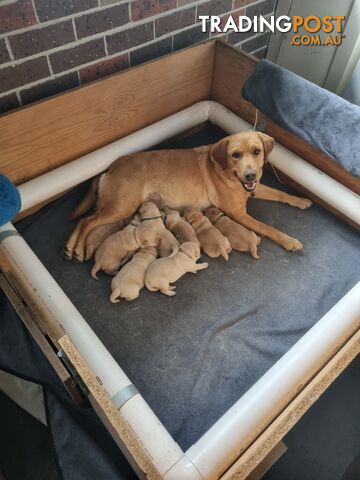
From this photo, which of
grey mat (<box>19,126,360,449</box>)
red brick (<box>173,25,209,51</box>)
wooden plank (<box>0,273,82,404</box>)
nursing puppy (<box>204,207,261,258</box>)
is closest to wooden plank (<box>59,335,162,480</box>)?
wooden plank (<box>0,273,82,404</box>)

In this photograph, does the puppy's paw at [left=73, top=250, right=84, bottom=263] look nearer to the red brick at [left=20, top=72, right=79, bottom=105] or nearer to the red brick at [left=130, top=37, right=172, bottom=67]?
the red brick at [left=20, top=72, right=79, bottom=105]

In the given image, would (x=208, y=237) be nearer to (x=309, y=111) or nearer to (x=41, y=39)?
(x=309, y=111)

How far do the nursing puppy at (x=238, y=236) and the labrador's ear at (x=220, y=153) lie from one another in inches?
11.5

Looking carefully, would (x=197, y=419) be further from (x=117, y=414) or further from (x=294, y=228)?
(x=294, y=228)

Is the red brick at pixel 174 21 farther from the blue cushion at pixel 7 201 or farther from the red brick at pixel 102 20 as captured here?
the blue cushion at pixel 7 201

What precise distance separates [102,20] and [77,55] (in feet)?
0.70

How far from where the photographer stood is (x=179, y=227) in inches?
76.3

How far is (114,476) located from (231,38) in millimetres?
2691

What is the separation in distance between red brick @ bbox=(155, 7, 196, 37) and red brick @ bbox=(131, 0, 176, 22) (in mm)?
48

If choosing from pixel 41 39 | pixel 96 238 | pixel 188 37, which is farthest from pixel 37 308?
pixel 188 37

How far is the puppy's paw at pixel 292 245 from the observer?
77.9 inches

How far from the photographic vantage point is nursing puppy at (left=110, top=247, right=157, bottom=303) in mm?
1730

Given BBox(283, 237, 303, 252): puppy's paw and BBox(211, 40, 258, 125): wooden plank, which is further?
BBox(211, 40, 258, 125): wooden plank

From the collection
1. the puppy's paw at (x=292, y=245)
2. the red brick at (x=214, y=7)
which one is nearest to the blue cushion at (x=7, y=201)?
the puppy's paw at (x=292, y=245)
